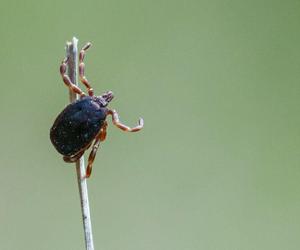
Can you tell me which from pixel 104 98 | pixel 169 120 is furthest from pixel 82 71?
pixel 169 120

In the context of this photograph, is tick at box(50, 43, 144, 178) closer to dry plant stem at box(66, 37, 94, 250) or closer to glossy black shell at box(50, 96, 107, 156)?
glossy black shell at box(50, 96, 107, 156)

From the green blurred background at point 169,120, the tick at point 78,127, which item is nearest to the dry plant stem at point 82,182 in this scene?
the tick at point 78,127

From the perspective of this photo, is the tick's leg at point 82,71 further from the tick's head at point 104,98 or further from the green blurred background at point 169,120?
the green blurred background at point 169,120

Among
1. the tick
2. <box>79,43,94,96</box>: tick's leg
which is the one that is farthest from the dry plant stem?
<box>79,43,94,96</box>: tick's leg

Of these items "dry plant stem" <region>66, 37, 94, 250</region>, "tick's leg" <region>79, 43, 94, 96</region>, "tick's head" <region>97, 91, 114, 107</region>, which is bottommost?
"dry plant stem" <region>66, 37, 94, 250</region>

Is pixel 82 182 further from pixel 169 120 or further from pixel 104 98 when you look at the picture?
pixel 169 120

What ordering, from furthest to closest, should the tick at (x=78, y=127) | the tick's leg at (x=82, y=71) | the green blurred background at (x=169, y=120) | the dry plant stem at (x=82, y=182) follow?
the green blurred background at (x=169, y=120)
the tick's leg at (x=82, y=71)
the tick at (x=78, y=127)
the dry plant stem at (x=82, y=182)

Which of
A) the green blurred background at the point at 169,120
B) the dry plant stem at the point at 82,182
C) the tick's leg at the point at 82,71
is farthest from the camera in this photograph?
the green blurred background at the point at 169,120
